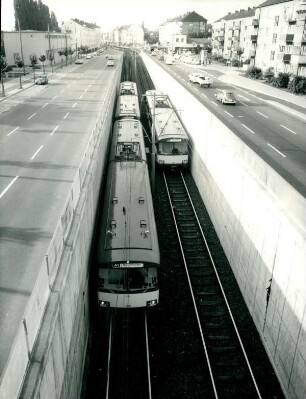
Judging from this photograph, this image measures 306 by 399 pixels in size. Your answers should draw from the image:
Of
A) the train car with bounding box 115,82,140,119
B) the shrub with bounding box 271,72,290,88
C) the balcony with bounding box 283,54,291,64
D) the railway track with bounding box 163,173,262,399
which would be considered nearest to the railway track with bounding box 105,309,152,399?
the railway track with bounding box 163,173,262,399

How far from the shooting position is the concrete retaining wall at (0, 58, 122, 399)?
6.28m

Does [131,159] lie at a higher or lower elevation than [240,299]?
higher

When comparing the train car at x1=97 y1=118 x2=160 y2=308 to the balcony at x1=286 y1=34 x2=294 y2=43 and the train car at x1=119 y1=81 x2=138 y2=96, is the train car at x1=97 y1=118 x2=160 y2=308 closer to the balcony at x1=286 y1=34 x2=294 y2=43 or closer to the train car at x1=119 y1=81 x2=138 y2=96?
the train car at x1=119 y1=81 x2=138 y2=96

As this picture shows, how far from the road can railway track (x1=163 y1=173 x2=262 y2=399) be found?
585 cm

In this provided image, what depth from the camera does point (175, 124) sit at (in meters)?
30.0

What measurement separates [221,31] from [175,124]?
9734 cm

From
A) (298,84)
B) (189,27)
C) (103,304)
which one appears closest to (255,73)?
(298,84)

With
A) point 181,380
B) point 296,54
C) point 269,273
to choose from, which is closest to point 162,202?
point 269,273

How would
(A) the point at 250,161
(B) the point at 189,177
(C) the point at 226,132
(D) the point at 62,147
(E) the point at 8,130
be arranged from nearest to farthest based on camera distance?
1. (A) the point at 250,161
2. (C) the point at 226,132
3. (D) the point at 62,147
4. (B) the point at 189,177
5. (E) the point at 8,130

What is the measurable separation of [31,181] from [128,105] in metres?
19.2

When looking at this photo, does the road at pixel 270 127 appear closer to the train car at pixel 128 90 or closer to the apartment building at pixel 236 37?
the train car at pixel 128 90

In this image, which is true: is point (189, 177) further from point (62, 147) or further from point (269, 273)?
point (269, 273)

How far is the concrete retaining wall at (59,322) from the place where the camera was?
6277 mm

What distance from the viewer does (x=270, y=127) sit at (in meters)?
33.4
